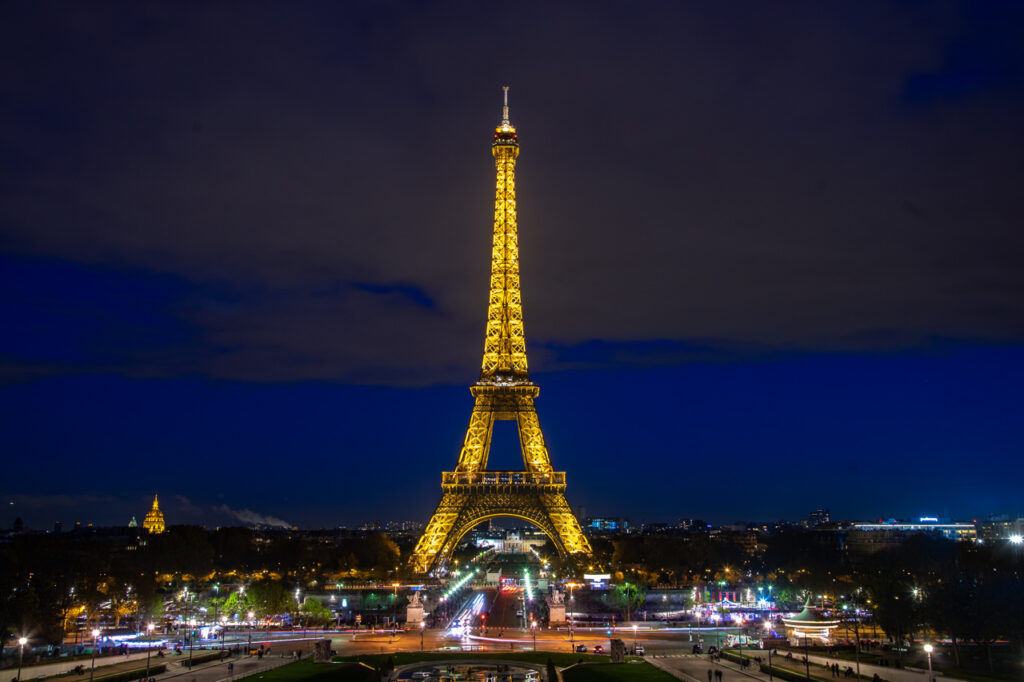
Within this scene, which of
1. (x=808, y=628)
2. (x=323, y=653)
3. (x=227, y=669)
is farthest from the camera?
(x=808, y=628)

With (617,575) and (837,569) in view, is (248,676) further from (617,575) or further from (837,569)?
(837,569)

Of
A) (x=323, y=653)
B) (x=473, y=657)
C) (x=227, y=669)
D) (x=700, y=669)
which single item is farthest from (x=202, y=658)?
(x=700, y=669)

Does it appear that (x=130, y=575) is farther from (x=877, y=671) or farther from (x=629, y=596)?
(x=877, y=671)

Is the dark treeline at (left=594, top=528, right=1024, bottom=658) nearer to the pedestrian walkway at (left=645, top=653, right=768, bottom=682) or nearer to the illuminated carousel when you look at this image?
the illuminated carousel

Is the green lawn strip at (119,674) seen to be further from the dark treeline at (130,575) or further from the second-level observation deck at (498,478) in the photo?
the second-level observation deck at (498,478)

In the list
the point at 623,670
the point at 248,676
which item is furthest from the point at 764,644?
the point at 248,676

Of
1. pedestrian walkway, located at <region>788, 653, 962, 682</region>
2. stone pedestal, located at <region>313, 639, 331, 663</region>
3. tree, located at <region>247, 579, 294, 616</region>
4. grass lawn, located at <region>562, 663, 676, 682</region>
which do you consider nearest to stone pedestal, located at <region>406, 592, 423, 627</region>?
tree, located at <region>247, 579, 294, 616</region>
